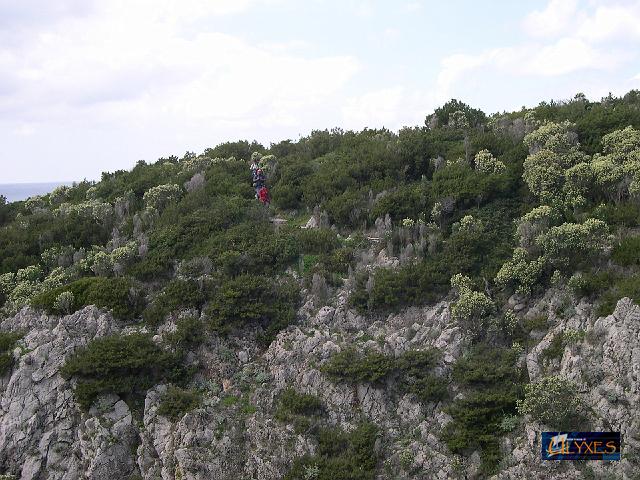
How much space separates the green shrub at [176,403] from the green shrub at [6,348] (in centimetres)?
535

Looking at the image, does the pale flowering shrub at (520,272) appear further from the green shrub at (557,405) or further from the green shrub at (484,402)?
the green shrub at (557,405)

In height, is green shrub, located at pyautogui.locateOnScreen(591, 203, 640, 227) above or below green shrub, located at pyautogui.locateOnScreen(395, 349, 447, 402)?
above

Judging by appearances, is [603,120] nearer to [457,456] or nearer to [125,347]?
[457,456]

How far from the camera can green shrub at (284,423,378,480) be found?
14.9m

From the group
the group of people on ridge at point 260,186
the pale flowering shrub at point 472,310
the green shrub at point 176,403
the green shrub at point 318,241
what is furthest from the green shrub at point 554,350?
the group of people on ridge at point 260,186

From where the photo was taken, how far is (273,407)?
16812 mm

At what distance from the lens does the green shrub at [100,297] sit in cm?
1933

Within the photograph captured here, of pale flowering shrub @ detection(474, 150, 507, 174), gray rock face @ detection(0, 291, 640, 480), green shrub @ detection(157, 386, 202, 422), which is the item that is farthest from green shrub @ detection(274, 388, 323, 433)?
pale flowering shrub @ detection(474, 150, 507, 174)

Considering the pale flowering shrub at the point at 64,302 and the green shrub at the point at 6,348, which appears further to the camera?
the pale flowering shrub at the point at 64,302

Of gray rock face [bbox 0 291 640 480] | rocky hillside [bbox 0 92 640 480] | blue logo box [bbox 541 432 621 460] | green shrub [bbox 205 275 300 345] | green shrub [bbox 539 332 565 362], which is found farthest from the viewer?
green shrub [bbox 205 275 300 345]

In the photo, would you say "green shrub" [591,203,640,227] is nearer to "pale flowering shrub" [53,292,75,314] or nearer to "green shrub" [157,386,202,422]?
"green shrub" [157,386,202,422]

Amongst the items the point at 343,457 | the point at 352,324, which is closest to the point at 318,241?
the point at 352,324

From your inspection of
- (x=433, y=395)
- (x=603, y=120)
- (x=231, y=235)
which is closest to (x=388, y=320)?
(x=433, y=395)

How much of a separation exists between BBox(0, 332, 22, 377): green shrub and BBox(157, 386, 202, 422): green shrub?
5348mm
